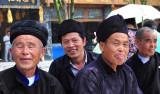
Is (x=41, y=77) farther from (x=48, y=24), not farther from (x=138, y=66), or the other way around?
(x=48, y=24)

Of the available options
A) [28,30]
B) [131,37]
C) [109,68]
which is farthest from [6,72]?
[131,37]

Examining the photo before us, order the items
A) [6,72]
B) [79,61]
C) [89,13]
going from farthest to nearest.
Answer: [89,13]
[79,61]
[6,72]

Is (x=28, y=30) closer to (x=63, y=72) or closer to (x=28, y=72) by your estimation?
(x=28, y=72)

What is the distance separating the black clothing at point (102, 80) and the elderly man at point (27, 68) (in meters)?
0.32

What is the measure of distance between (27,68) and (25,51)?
164 mm

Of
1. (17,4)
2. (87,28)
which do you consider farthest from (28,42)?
(87,28)

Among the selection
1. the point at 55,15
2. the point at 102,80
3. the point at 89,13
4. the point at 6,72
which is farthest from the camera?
the point at 89,13

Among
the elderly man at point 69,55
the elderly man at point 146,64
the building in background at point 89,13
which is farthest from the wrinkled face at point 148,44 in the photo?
the building in background at point 89,13

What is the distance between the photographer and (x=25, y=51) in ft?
6.77

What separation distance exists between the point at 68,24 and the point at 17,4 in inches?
371

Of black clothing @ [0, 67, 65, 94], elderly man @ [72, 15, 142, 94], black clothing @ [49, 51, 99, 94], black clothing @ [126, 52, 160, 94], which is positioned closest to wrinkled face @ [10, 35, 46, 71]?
black clothing @ [0, 67, 65, 94]

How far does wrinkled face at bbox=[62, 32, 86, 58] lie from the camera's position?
2752 millimetres

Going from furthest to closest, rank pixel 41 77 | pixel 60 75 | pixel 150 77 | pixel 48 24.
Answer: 1. pixel 48 24
2. pixel 150 77
3. pixel 60 75
4. pixel 41 77

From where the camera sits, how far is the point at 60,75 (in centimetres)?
276
